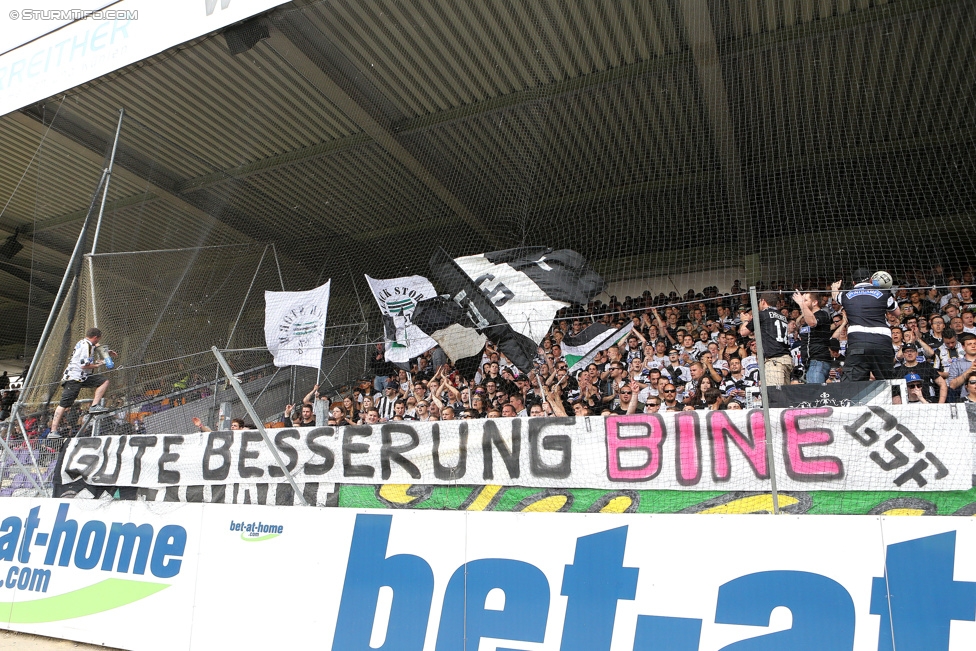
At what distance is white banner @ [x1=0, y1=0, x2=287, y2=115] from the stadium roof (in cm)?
22

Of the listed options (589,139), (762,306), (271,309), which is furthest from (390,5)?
(762,306)

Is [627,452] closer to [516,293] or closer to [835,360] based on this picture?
[516,293]

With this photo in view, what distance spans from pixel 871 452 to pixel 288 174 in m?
8.49

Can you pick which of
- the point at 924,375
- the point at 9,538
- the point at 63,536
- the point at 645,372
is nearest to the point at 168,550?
the point at 63,536

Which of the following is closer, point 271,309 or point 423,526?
point 423,526

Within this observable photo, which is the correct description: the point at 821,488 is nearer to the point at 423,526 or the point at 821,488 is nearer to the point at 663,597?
the point at 663,597

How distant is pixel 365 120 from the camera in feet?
30.9

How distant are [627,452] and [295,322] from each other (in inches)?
209

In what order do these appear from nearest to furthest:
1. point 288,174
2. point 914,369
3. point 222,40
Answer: point 914,369, point 222,40, point 288,174

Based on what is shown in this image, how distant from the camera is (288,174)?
1020cm

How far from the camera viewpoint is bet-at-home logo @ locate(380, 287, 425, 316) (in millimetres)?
8672

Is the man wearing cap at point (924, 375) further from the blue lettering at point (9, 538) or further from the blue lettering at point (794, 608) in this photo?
the blue lettering at point (9, 538)

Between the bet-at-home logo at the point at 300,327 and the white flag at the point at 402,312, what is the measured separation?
2.71ft

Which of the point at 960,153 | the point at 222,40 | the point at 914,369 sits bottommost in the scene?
the point at 914,369
